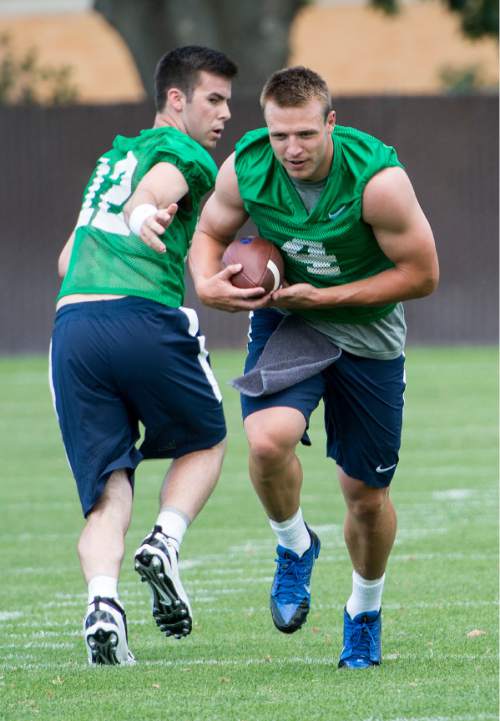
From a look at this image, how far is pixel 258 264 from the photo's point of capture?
18.0 ft

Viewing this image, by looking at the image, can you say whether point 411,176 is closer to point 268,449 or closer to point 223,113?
point 223,113

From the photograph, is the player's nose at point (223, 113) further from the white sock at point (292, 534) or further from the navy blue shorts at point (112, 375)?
the white sock at point (292, 534)

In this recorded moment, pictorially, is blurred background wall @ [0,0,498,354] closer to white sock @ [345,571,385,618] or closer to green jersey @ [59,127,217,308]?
green jersey @ [59,127,217,308]

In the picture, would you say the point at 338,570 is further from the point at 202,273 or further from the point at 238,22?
the point at 238,22

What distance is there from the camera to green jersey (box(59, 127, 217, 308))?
5699 mm

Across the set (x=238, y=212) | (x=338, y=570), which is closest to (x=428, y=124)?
(x=338, y=570)

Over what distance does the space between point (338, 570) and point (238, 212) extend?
2450mm

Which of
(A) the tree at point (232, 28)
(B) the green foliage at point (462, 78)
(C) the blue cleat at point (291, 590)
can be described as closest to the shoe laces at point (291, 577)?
(C) the blue cleat at point (291, 590)

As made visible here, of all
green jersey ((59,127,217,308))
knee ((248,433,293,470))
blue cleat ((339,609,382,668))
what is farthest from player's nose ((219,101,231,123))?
blue cleat ((339,609,382,668))

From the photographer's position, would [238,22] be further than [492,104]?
Yes

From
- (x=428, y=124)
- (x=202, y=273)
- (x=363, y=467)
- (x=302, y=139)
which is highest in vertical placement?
(x=302, y=139)

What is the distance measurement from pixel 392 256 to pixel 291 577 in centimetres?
126

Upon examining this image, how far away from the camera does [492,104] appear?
20578 mm

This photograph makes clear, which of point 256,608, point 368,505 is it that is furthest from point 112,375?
point 256,608
